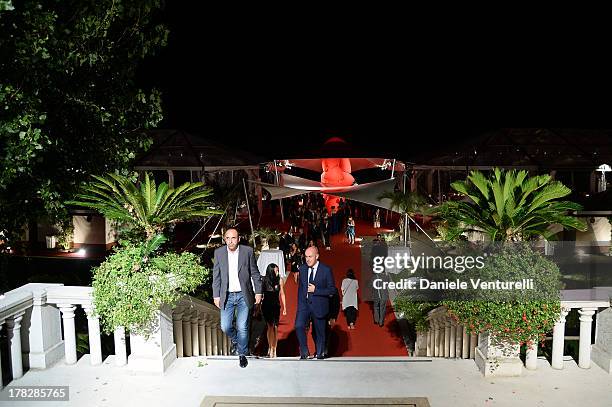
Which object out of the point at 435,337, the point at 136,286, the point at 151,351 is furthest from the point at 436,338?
the point at 136,286

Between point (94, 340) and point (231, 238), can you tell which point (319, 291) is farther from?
point (94, 340)

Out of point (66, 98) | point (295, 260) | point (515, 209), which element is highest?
point (66, 98)

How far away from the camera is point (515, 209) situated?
569 cm

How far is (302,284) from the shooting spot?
20.6 feet

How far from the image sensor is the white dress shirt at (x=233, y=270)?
5.89 m

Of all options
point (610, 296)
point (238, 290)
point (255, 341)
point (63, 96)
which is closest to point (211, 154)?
point (255, 341)

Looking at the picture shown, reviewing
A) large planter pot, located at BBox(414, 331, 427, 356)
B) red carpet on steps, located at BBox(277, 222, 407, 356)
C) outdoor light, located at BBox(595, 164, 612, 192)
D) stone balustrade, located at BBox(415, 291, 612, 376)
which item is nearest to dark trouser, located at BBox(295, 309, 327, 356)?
stone balustrade, located at BBox(415, 291, 612, 376)

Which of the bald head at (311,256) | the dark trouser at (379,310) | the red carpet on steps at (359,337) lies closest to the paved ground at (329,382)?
the bald head at (311,256)

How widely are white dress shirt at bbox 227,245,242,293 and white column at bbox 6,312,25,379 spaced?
2.12 m

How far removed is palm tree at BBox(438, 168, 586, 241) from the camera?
5.69 meters

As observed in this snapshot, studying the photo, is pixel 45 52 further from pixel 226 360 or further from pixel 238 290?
pixel 226 360

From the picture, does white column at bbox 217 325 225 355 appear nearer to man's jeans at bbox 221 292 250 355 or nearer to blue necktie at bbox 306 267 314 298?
man's jeans at bbox 221 292 250 355

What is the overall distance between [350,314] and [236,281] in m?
5.12

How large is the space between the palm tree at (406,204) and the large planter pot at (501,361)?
638 cm
